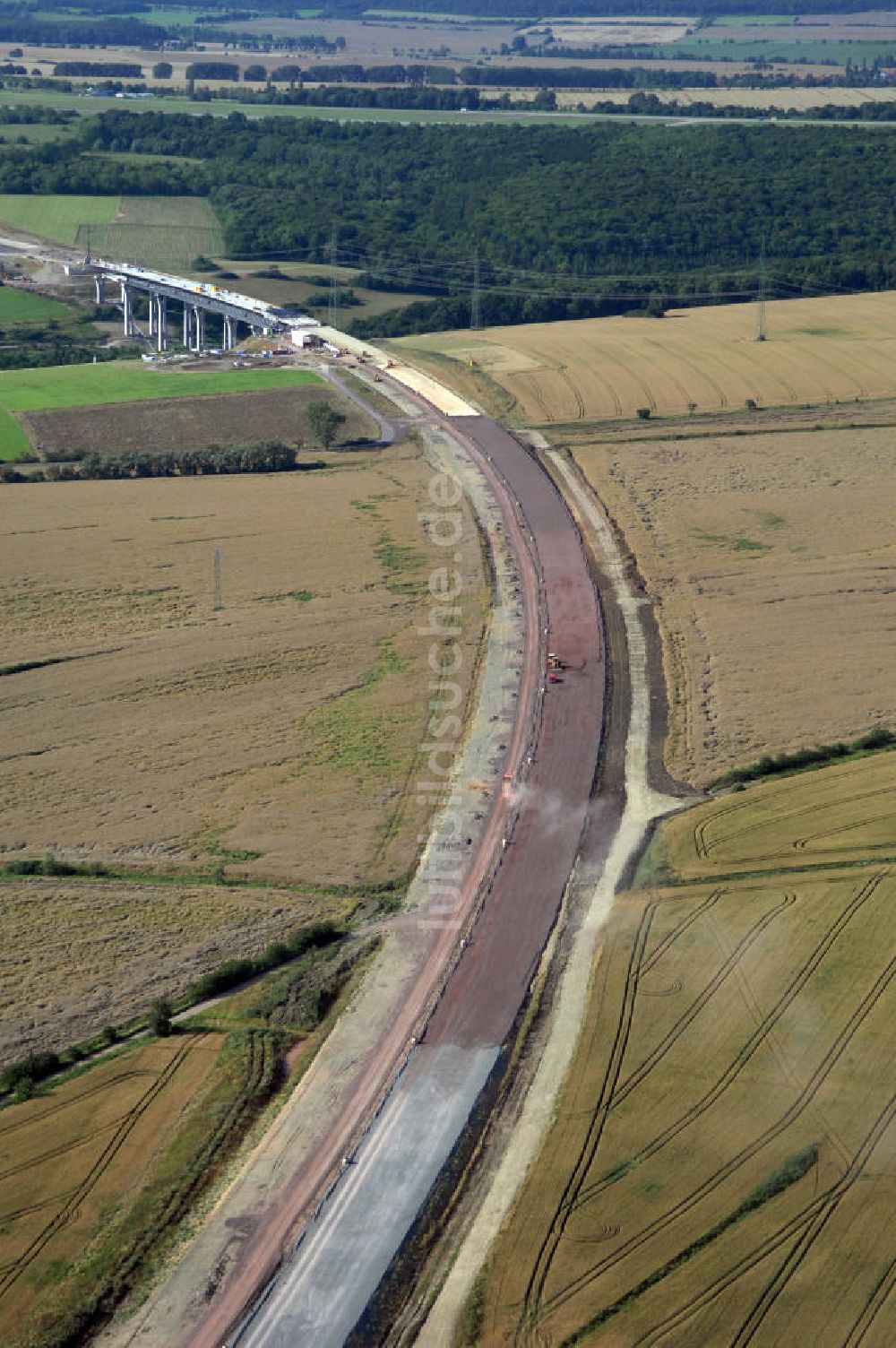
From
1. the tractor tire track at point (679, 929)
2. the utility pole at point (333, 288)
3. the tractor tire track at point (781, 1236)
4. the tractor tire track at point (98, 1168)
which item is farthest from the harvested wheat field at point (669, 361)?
the tractor tire track at point (781, 1236)

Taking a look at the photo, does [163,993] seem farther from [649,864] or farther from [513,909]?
[649,864]

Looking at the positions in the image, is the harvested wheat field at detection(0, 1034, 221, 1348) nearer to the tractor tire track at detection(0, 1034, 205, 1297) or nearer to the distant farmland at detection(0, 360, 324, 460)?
the tractor tire track at detection(0, 1034, 205, 1297)

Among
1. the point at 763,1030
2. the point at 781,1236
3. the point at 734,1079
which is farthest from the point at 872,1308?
the point at 763,1030

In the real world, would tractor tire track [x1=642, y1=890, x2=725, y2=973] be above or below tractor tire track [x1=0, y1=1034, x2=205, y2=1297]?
above

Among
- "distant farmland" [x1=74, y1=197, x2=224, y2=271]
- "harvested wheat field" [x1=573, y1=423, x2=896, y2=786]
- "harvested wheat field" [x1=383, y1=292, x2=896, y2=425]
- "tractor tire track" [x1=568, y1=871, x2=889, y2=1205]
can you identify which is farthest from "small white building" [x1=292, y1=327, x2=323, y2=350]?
"tractor tire track" [x1=568, y1=871, x2=889, y2=1205]

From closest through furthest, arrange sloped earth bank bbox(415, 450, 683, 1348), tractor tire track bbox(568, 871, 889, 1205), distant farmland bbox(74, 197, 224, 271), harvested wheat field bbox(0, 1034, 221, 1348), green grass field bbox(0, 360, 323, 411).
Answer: harvested wheat field bbox(0, 1034, 221, 1348), sloped earth bank bbox(415, 450, 683, 1348), tractor tire track bbox(568, 871, 889, 1205), green grass field bbox(0, 360, 323, 411), distant farmland bbox(74, 197, 224, 271)

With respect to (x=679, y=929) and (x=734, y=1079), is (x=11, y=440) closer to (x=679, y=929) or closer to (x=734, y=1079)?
(x=679, y=929)

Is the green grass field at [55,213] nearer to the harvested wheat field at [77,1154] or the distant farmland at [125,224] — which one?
the distant farmland at [125,224]
